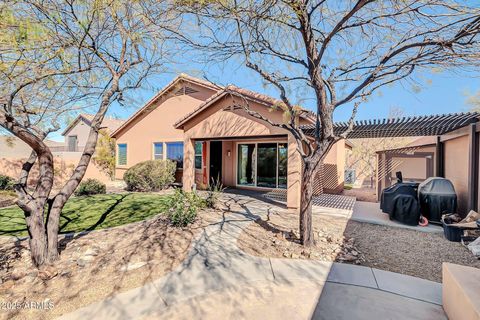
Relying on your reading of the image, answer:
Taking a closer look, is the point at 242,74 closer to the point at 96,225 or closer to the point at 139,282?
the point at 139,282

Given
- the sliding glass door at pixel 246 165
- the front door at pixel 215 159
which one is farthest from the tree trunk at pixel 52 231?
the sliding glass door at pixel 246 165

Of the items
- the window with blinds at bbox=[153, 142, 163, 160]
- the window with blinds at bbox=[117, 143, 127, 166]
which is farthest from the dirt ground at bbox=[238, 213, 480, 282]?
the window with blinds at bbox=[117, 143, 127, 166]

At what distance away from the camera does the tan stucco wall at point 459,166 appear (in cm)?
767

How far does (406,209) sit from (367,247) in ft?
9.40

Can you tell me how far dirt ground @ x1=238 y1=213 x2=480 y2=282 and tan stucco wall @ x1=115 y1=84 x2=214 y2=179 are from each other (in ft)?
35.0

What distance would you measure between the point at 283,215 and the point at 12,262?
278 inches

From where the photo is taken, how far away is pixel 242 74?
22.2 feet

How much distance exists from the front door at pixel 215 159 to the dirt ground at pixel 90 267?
27.8ft

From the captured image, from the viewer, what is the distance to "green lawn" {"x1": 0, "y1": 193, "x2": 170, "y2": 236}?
6996 millimetres

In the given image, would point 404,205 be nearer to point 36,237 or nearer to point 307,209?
point 307,209

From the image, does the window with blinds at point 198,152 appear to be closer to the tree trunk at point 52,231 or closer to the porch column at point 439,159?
the tree trunk at point 52,231

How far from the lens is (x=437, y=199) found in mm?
7449

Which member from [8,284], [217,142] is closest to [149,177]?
[217,142]

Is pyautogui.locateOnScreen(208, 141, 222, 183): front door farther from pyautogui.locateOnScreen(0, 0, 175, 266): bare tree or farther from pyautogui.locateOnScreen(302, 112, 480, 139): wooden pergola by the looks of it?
pyautogui.locateOnScreen(0, 0, 175, 266): bare tree
